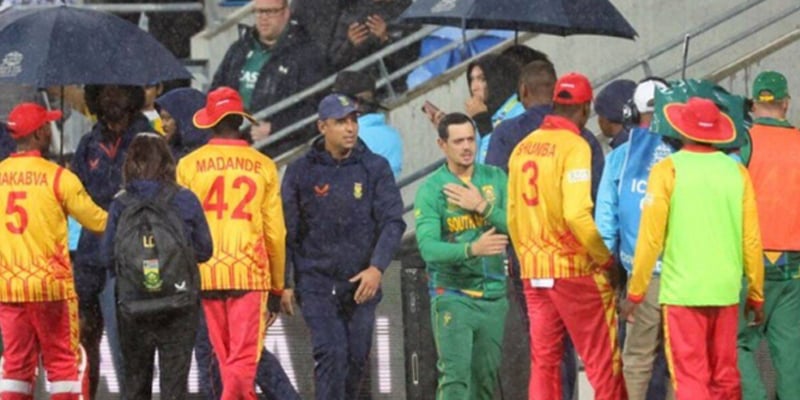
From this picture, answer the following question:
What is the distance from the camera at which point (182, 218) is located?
14.4 meters

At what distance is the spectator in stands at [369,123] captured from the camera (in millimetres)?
17125

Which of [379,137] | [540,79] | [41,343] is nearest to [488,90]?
[379,137]

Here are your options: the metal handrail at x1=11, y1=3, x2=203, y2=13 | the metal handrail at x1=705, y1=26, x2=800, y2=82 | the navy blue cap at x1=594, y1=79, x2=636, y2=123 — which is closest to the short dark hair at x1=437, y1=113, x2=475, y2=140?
the navy blue cap at x1=594, y1=79, x2=636, y2=123

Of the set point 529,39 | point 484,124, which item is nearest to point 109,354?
point 484,124

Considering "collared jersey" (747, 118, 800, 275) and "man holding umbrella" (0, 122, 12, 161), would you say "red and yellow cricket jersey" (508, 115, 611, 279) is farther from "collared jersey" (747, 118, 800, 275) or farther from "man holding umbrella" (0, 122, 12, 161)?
"man holding umbrella" (0, 122, 12, 161)

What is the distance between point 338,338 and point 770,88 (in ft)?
10.2

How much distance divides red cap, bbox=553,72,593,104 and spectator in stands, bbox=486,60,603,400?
0.82 meters

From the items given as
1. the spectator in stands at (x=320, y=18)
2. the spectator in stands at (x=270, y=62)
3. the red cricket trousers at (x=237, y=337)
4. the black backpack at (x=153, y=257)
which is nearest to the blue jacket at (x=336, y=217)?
the red cricket trousers at (x=237, y=337)

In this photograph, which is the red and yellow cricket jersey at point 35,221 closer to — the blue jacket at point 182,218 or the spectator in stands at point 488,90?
the blue jacket at point 182,218

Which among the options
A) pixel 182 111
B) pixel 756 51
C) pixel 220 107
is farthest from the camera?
pixel 756 51

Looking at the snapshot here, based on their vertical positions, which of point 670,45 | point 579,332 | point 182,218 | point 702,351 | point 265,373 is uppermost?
point 670,45

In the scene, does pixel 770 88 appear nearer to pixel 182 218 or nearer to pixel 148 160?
pixel 182 218

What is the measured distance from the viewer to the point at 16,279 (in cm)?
1517

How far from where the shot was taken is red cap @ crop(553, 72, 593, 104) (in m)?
14.7
